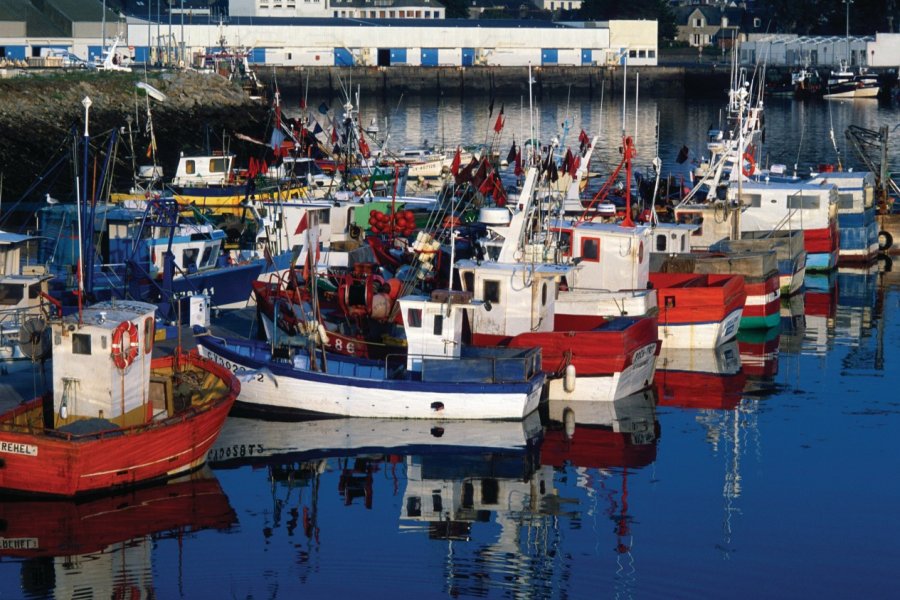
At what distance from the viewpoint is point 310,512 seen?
2106cm

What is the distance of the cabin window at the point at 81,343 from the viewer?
20750mm

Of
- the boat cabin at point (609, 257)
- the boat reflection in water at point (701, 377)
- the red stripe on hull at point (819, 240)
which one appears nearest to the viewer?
the boat reflection in water at point (701, 377)

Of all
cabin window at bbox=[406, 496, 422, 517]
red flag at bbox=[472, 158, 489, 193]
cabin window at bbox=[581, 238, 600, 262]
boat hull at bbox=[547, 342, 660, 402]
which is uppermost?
red flag at bbox=[472, 158, 489, 193]

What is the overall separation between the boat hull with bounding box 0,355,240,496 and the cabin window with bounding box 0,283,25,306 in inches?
177

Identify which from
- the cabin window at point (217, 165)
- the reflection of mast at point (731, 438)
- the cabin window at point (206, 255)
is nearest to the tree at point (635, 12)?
the cabin window at point (217, 165)

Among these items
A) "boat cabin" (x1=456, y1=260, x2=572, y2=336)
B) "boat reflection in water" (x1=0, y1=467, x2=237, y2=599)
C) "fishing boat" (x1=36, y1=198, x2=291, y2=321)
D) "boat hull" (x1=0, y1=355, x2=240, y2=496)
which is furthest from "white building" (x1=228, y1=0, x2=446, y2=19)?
"boat reflection in water" (x1=0, y1=467, x2=237, y2=599)

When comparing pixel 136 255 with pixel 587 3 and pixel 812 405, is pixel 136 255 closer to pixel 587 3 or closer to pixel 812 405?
pixel 812 405

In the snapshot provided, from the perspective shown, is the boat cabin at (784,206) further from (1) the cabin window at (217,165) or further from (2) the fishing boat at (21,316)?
(2) the fishing boat at (21,316)

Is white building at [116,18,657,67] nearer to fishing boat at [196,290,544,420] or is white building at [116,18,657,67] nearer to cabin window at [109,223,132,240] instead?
cabin window at [109,223,132,240]

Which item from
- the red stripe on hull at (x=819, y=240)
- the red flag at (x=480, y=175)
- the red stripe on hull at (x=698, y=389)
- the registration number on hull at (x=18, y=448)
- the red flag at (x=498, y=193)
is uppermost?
the red flag at (x=480, y=175)

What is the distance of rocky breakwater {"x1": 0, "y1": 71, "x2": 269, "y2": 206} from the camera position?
2200 inches

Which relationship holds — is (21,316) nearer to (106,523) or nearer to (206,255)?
(106,523)

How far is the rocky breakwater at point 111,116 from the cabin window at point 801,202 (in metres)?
21.6

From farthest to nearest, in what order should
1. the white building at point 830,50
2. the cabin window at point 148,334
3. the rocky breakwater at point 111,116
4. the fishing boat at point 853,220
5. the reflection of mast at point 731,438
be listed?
the white building at point 830,50, the rocky breakwater at point 111,116, the fishing boat at point 853,220, the cabin window at point 148,334, the reflection of mast at point 731,438
